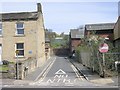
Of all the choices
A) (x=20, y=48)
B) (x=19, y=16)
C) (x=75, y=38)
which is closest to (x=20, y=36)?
(x=20, y=48)

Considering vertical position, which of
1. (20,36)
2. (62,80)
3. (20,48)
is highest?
(20,36)

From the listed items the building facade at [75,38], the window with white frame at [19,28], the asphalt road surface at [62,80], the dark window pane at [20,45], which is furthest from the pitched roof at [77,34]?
the asphalt road surface at [62,80]

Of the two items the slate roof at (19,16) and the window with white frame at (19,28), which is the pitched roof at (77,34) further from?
the window with white frame at (19,28)

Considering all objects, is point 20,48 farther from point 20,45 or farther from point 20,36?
point 20,36

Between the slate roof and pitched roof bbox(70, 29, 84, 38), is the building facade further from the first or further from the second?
the slate roof

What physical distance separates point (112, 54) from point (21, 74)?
7.43 meters

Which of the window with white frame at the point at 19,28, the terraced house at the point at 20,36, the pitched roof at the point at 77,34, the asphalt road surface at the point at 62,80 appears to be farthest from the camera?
the pitched roof at the point at 77,34

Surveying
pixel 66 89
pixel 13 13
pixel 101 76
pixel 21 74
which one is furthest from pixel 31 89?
pixel 13 13

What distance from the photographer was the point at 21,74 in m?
21.8

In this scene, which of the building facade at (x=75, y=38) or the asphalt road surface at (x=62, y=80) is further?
the building facade at (x=75, y=38)

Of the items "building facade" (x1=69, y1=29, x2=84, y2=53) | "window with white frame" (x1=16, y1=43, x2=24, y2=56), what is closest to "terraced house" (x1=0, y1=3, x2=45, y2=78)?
"window with white frame" (x1=16, y1=43, x2=24, y2=56)

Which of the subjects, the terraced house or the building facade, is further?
the building facade

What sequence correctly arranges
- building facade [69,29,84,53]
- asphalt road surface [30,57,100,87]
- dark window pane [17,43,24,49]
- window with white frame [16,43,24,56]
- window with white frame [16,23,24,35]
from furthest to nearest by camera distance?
building facade [69,29,84,53], dark window pane [17,43,24,49], window with white frame [16,43,24,56], window with white frame [16,23,24,35], asphalt road surface [30,57,100,87]

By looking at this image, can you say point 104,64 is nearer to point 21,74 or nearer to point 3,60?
point 21,74
